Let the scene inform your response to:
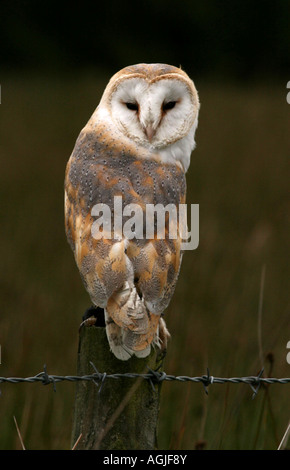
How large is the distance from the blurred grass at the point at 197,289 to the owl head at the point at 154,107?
660 mm

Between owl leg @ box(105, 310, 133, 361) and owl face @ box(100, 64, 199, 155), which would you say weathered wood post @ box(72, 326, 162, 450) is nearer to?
owl leg @ box(105, 310, 133, 361)

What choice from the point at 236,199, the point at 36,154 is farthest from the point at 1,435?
the point at 36,154

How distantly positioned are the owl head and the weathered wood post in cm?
71

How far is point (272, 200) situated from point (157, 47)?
12642mm

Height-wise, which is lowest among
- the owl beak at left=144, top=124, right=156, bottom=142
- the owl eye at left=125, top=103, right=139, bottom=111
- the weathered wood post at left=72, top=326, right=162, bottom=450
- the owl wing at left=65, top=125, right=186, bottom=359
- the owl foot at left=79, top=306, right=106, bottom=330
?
the weathered wood post at left=72, top=326, right=162, bottom=450

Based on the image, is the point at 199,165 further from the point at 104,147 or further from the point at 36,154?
the point at 104,147

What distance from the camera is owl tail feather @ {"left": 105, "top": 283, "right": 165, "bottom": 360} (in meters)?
1.72

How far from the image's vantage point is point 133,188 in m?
2.07

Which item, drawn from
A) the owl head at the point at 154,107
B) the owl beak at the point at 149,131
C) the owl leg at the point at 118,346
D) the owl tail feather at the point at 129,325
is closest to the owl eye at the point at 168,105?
the owl head at the point at 154,107

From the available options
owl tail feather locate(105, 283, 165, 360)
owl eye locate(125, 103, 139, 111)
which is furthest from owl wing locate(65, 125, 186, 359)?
owl eye locate(125, 103, 139, 111)

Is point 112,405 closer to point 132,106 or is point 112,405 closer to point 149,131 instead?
point 149,131

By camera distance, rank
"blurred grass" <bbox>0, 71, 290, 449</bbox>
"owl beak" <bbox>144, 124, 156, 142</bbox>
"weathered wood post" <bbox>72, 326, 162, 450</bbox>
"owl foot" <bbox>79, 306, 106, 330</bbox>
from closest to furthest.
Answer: "weathered wood post" <bbox>72, 326, 162, 450</bbox> → "owl foot" <bbox>79, 306, 106, 330</bbox> → "owl beak" <bbox>144, 124, 156, 142</bbox> → "blurred grass" <bbox>0, 71, 290, 449</bbox>

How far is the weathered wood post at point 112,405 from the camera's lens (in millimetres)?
1694

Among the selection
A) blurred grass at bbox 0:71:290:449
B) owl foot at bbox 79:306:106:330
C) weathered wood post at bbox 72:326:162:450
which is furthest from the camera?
blurred grass at bbox 0:71:290:449
